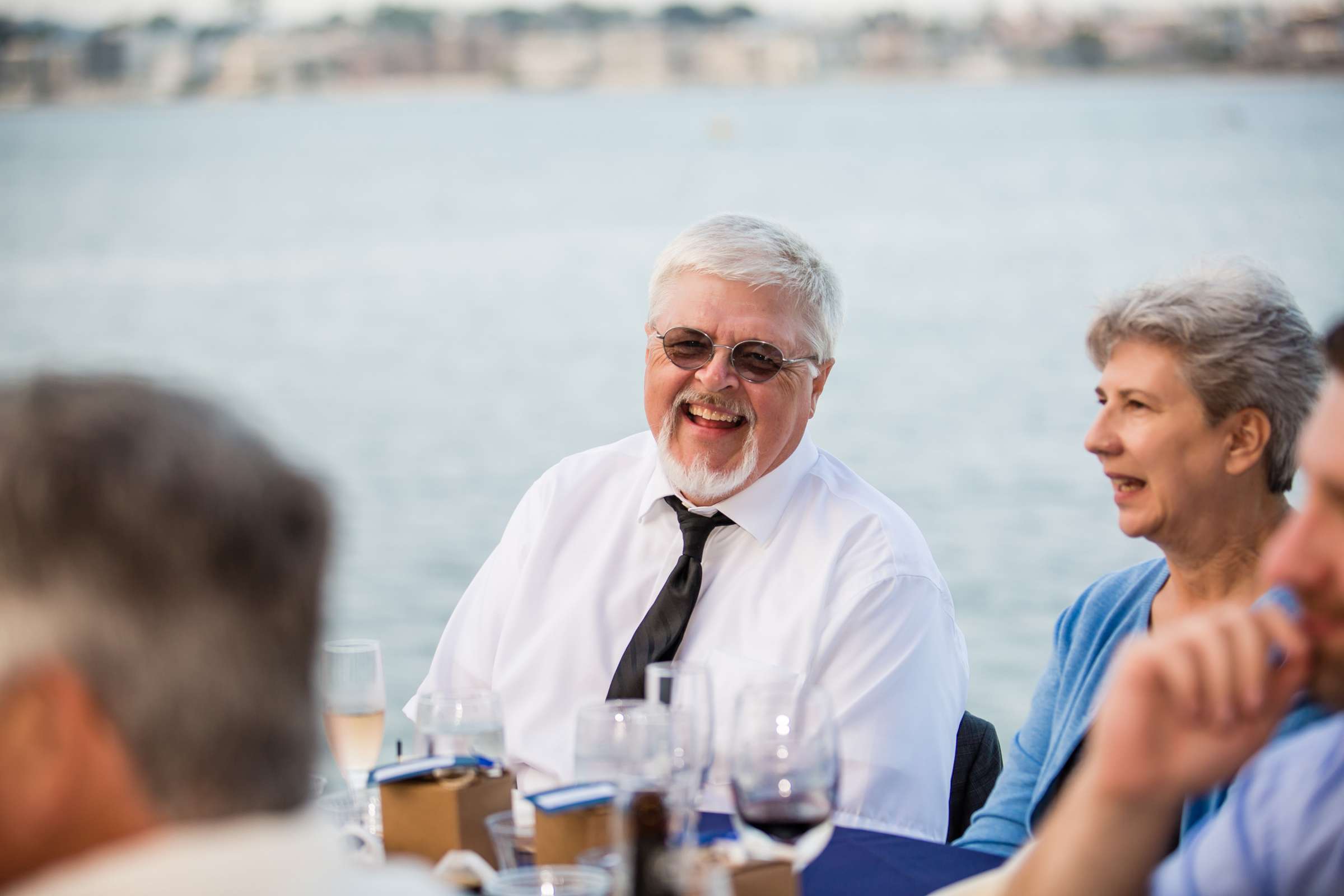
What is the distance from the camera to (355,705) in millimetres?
2328

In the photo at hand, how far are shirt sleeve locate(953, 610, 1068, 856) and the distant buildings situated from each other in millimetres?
52210

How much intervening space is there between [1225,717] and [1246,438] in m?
1.25

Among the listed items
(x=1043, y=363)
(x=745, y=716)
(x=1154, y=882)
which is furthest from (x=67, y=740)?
(x=1043, y=363)

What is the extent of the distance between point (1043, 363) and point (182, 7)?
154 feet

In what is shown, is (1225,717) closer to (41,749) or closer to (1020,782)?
(41,749)

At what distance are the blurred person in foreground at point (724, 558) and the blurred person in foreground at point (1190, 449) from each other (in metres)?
0.37

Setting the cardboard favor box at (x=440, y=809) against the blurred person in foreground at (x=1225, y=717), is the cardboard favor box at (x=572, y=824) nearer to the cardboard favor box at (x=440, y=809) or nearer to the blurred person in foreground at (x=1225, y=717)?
the cardboard favor box at (x=440, y=809)

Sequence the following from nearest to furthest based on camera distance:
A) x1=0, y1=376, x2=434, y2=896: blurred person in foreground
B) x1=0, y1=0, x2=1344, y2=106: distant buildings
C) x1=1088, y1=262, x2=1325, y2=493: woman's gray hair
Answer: x1=0, y1=376, x2=434, y2=896: blurred person in foreground, x1=1088, y1=262, x2=1325, y2=493: woman's gray hair, x1=0, y1=0, x2=1344, y2=106: distant buildings

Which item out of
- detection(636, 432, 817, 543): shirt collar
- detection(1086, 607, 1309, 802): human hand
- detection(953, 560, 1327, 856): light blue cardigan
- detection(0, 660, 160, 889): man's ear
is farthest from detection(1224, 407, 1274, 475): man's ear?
detection(0, 660, 160, 889): man's ear

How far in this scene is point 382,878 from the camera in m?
1.18

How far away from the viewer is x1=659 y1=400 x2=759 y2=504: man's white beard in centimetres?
321

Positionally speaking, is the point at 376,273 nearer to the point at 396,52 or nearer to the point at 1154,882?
the point at 396,52

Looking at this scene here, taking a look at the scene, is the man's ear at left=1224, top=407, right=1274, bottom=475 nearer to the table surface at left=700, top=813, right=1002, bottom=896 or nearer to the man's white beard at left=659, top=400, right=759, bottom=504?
the table surface at left=700, top=813, right=1002, bottom=896

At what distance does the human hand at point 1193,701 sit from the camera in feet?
4.46
